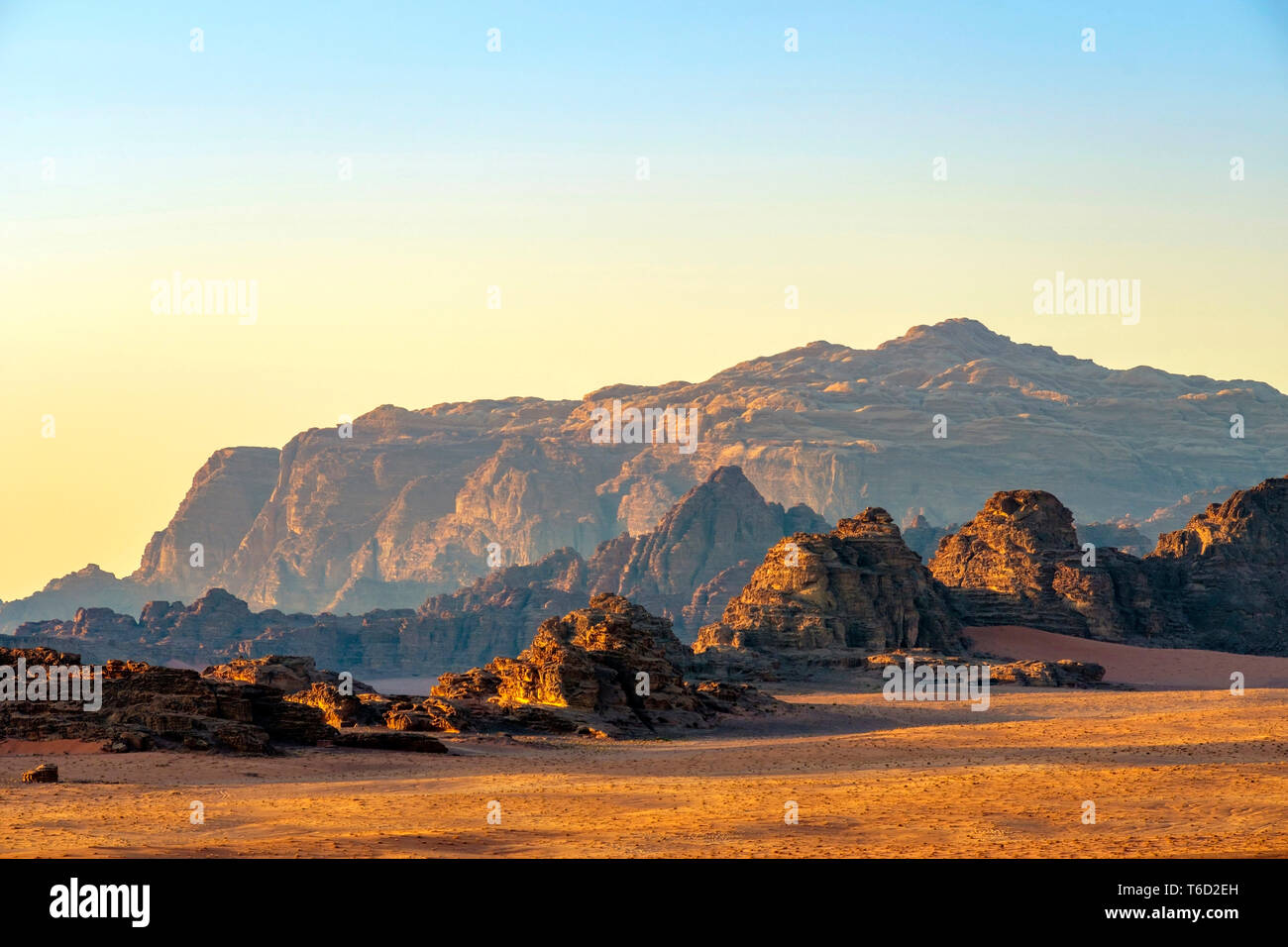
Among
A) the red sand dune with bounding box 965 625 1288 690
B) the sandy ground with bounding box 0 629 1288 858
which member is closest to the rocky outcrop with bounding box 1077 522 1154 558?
the red sand dune with bounding box 965 625 1288 690

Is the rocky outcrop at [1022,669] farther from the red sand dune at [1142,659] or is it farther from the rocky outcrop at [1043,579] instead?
the rocky outcrop at [1043,579]

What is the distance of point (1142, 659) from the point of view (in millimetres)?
94812

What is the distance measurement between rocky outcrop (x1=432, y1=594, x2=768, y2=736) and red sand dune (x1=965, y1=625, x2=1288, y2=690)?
31.3 meters

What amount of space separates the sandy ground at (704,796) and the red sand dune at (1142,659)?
34.6 m

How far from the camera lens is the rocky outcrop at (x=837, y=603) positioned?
90562mm

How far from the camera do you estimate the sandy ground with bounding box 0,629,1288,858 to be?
84.6 ft

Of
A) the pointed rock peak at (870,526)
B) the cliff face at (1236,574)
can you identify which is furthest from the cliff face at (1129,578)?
the pointed rock peak at (870,526)

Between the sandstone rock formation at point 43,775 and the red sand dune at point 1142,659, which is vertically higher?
the sandstone rock formation at point 43,775

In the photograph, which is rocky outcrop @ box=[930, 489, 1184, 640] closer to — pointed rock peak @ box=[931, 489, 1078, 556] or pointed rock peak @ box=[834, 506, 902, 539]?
pointed rock peak @ box=[931, 489, 1078, 556]

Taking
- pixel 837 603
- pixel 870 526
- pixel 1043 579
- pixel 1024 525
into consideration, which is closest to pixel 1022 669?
pixel 837 603
